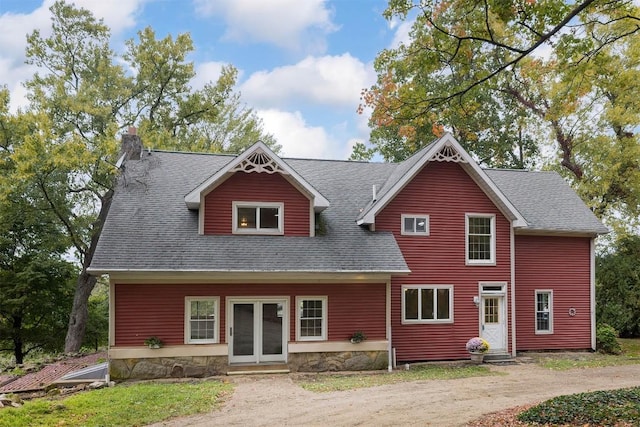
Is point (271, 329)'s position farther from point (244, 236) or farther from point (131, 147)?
point (131, 147)

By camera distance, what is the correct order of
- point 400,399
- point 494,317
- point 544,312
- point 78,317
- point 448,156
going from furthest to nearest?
point 78,317 → point 544,312 → point 494,317 → point 448,156 → point 400,399

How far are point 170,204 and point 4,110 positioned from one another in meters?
11.7

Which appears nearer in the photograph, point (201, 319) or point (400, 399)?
point (400, 399)

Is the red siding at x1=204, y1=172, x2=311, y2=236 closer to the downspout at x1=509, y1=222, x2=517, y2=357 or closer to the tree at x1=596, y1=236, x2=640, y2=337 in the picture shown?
the downspout at x1=509, y1=222, x2=517, y2=357

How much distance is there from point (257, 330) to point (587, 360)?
11.5 m

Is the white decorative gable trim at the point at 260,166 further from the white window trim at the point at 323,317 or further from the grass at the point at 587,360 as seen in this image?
the grass at the point at 587,360

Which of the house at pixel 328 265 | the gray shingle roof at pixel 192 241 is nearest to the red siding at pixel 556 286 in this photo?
the house at pixel 328 265

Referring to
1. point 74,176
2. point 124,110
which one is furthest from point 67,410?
point 124,110

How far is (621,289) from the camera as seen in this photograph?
23.5m

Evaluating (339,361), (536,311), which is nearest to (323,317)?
(339,361)

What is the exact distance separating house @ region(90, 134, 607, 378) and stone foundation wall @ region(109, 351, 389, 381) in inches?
1.5

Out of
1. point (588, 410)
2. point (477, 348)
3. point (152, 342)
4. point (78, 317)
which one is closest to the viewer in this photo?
point (588, 410)

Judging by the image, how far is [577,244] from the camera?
64.4ft

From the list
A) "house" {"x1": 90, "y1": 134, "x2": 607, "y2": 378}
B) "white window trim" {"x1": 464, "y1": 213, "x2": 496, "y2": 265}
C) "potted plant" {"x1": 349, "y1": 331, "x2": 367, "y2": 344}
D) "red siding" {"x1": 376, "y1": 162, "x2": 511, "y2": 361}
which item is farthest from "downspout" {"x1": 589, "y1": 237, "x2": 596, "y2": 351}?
"potted plant" {"x1": 349, "y1": 331, "x2": 367, "y2": 344}
